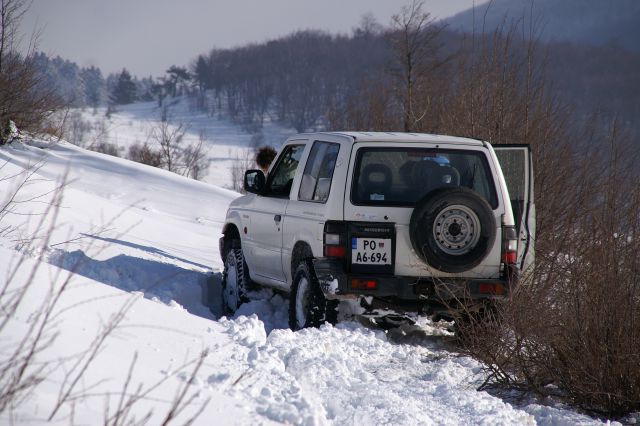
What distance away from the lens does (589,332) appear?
603cm

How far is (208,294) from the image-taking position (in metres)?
10.9

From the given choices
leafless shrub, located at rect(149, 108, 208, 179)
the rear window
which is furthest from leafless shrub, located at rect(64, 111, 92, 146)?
the rear window

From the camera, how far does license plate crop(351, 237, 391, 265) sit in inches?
290

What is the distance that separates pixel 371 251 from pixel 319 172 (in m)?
1.04

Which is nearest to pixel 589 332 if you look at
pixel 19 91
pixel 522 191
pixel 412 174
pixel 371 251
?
pixel 371 251

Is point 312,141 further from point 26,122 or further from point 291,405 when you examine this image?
point 26,122

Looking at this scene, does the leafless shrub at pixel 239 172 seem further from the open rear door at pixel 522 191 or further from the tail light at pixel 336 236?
the tail light at pixel 336 236

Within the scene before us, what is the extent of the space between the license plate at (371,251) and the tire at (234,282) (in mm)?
2471

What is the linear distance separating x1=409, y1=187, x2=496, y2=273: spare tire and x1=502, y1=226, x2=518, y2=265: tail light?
1.03ft

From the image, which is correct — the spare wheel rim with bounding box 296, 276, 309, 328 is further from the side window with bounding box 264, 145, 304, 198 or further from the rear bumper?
the side window with bounding box 264, 145, 304, 198

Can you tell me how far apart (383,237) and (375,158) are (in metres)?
0.72

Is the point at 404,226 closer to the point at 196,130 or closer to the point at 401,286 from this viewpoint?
Answer: the point at 401,286

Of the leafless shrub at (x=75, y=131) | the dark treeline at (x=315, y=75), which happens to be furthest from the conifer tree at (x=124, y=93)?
the leafless shrub at (x=75, y=131)

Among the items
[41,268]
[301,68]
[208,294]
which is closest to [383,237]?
[41,268]
